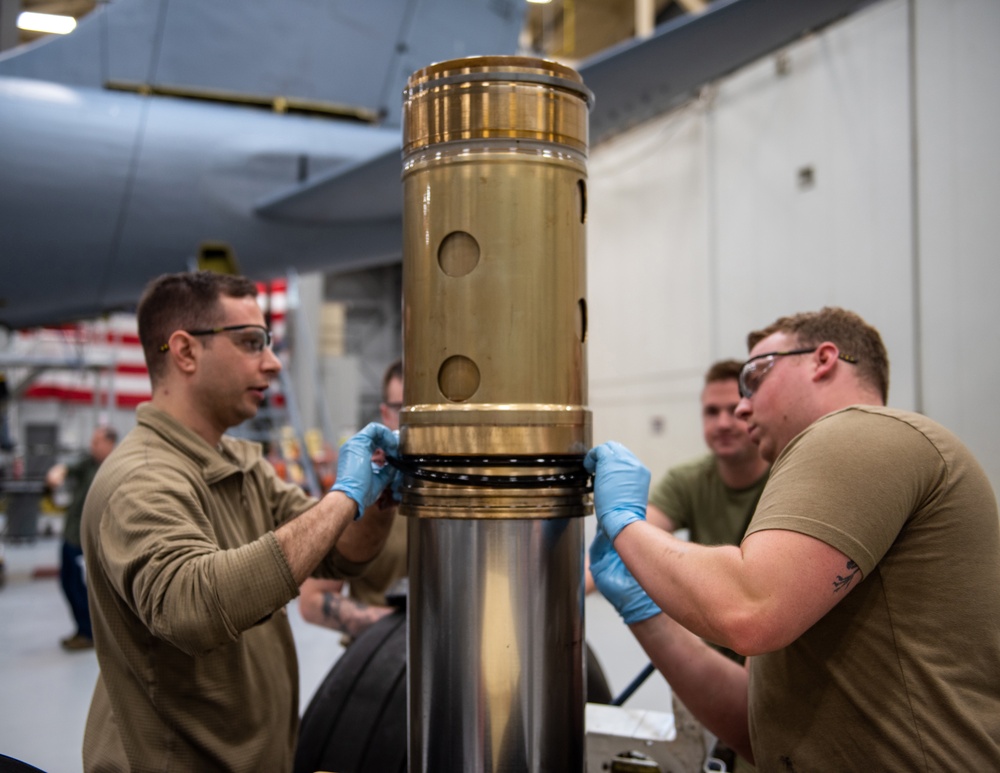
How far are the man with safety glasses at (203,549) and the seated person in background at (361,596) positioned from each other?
722 mm

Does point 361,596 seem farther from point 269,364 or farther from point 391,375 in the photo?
point 269,364

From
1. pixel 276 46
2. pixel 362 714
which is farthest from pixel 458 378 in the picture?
pixel 276 46

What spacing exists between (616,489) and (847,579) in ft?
1.13

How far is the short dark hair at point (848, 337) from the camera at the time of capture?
156cm

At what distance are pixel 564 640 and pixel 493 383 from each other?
0.37 m

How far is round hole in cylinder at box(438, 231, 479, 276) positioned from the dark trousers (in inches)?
197

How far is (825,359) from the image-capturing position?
5.08 ft

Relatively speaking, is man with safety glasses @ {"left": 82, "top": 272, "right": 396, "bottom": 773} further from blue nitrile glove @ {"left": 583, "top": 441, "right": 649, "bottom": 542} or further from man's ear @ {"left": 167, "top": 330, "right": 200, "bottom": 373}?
blue nitrile glove @ {"left": 583, "top": 441, "right": 649, "bottom": 542}

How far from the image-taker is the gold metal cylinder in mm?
1179

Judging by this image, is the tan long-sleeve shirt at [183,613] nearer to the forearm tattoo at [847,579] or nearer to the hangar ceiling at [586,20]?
the forearm tattoo at [847,579]

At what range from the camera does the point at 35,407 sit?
15203 millimetres

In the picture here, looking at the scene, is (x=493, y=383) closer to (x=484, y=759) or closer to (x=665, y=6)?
(x=484, y=759)

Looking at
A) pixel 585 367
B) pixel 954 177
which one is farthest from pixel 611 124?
pixel 585 367

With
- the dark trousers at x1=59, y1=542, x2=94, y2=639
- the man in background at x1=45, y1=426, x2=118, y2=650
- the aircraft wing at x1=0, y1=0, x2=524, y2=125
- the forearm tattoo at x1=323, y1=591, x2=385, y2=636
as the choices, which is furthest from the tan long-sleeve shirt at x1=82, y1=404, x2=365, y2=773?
the aircraft wing at x1=0, y1=0, x2=524, y2=125
